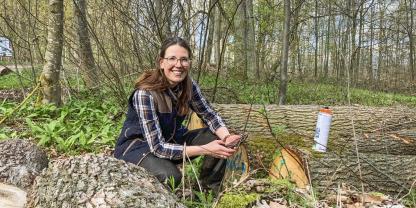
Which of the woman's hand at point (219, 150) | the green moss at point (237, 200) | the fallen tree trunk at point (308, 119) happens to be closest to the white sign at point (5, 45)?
the fallen tree trunk at point (308, 119)

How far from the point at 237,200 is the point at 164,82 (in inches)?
51.8

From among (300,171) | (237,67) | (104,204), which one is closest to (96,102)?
(300,171)

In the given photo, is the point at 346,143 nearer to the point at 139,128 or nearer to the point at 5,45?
the point at 139,128

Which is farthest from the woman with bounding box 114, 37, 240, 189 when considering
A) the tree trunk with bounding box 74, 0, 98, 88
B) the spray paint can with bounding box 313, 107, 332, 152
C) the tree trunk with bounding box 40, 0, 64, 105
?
the tree trunk with bounding box 40, 0, 64, 105

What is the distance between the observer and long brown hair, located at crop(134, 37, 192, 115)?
3646 mm

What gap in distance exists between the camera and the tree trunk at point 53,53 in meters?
6.61

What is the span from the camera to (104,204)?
7.35 ft

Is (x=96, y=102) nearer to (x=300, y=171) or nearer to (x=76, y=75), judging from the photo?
(x=76, y=75)

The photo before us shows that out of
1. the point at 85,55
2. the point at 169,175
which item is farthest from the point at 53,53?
the point at 169,175

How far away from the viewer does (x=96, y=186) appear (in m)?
2.37

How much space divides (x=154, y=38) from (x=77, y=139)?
1.92m

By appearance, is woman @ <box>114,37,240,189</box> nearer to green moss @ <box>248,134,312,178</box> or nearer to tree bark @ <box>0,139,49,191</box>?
green moss @ <box>248,134,312,178</box>

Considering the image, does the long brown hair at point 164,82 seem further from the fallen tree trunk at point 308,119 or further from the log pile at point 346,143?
the fallen tree trunk at point 308,119

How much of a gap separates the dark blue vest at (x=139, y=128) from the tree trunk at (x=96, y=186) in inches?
37.0
